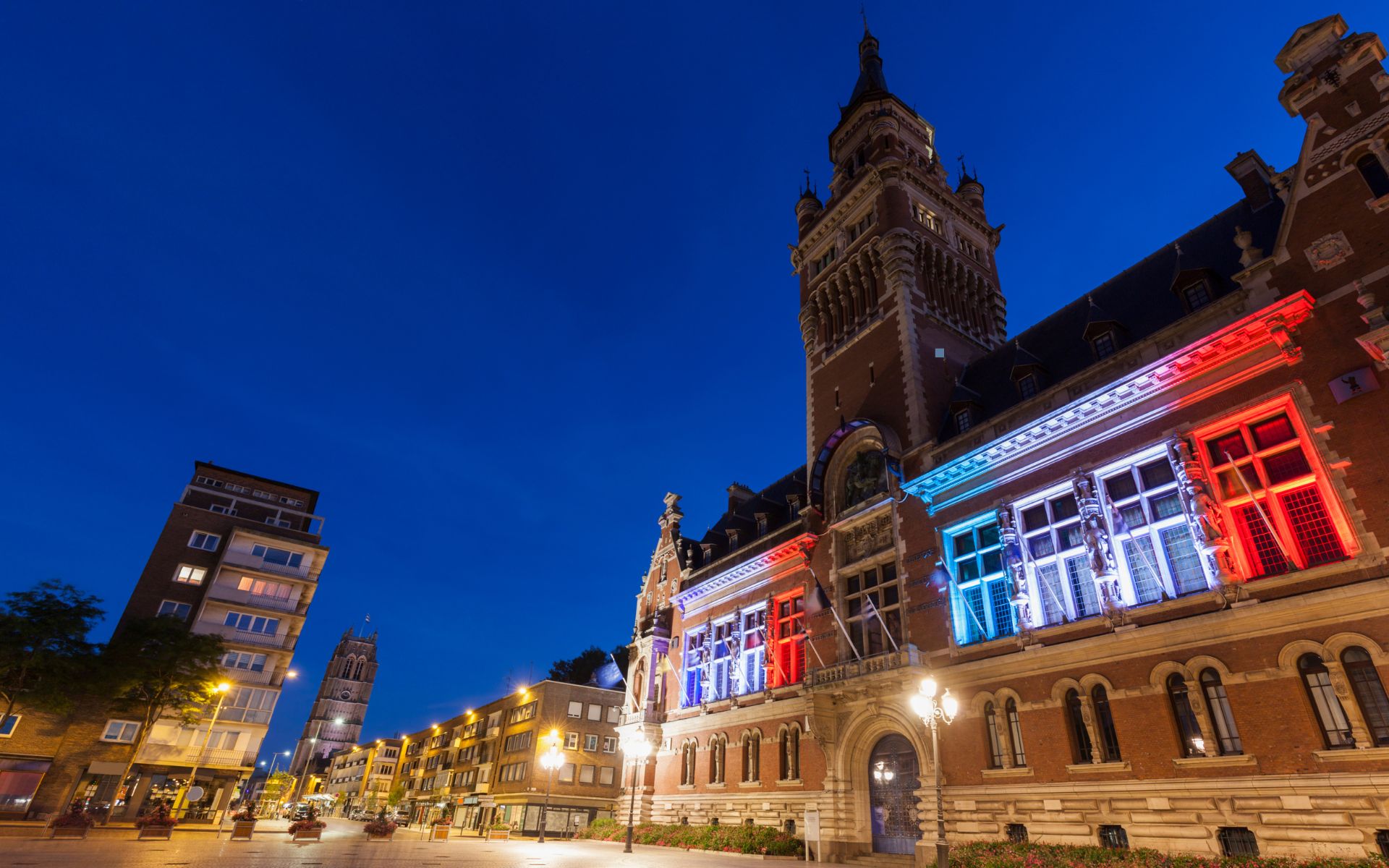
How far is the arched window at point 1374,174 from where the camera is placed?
63.8ft

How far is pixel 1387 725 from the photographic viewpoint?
614 inches

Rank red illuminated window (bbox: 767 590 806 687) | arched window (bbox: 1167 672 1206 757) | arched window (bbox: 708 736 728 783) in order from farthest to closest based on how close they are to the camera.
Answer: arched window (bbox: 708 736 728 783) < red illuminated window (bbox: 767 590 806 687) < arched window (bbox: 1167 672 1206 757)

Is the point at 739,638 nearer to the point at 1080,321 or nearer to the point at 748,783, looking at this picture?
the point at 748,783

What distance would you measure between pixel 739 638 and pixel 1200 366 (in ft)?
84.2

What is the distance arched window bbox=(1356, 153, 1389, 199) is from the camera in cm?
1945

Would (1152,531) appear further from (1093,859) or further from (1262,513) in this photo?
(1093,859)

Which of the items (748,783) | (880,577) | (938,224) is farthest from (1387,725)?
(938,224)

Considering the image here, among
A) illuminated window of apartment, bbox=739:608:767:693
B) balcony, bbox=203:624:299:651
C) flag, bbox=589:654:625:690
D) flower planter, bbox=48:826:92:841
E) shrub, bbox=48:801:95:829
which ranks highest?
flag, bbox=589:654:625:690

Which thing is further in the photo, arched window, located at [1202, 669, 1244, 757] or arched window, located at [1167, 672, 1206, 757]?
arched window, located at [1167, 672, 1206, 757]

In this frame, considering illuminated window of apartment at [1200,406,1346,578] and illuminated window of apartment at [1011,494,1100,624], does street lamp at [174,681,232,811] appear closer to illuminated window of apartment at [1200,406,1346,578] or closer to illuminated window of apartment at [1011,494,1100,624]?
illuminated window of apartment at [1011,494,1100,624]

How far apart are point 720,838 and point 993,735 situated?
50.4 ft

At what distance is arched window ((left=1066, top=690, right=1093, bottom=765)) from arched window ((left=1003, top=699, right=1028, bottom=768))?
1.58 meters

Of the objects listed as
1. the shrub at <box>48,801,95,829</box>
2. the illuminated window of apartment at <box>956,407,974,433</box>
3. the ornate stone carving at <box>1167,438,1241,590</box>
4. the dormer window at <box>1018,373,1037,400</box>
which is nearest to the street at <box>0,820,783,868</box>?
the shrub at <box>48,801,95,829</box>

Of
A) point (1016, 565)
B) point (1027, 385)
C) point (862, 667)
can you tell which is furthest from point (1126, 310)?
point (862, 667)
